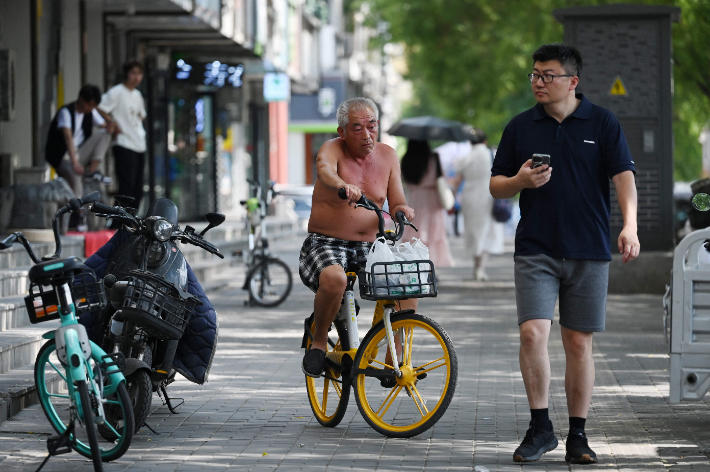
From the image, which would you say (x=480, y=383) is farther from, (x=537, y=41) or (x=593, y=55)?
(x=537, y=41)

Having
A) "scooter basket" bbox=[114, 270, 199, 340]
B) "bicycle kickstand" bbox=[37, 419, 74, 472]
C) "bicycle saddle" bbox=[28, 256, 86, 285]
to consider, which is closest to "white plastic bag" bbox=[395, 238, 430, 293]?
"scooter basket" bbox=[114, 270, 199, 340]

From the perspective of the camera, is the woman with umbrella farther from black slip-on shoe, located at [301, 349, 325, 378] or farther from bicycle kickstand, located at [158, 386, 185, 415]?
black slip-on shoe, located at [301, 349, 325, 378]

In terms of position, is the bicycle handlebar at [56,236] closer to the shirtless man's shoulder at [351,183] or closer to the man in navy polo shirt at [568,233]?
the shirtless man's shoulder at [351,183]

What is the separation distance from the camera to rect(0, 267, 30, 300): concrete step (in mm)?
9422

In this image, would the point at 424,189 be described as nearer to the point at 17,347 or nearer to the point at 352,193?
the point at 17,347

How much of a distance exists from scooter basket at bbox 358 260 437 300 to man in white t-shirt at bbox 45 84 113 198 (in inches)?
290

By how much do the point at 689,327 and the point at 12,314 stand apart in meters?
4.91

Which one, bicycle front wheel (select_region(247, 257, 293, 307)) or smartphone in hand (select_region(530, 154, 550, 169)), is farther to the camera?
bicycle front wheel (select_region(247, 257, 293, 307))

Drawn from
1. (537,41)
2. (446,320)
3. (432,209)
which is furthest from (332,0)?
(446,320)

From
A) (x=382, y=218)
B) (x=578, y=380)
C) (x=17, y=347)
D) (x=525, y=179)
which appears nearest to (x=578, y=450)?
(x=578, y=380)

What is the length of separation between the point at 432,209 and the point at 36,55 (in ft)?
17.4

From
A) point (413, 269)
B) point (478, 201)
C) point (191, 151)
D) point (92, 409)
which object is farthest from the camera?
point (191, 151)

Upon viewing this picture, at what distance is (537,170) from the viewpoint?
5605 mm

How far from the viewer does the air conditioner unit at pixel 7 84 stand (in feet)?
46.5
